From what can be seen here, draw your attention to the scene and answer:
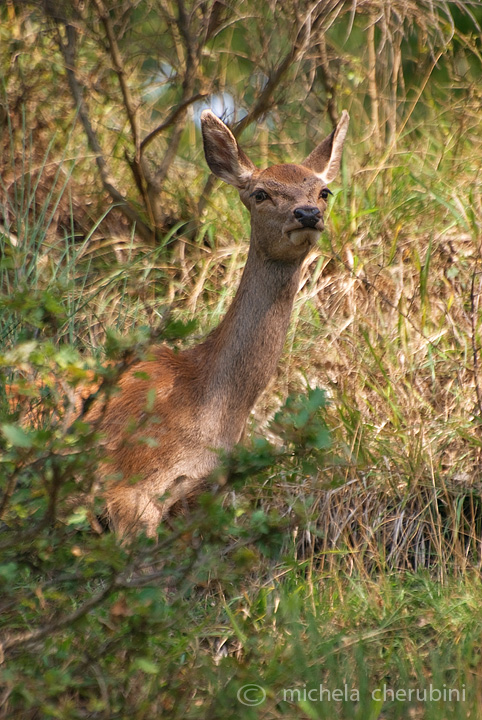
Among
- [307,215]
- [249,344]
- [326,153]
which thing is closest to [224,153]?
[326,153]

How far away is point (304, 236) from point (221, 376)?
74 cm

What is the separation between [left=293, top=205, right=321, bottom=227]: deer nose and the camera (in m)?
4.23

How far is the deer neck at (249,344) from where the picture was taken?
439 centimetres

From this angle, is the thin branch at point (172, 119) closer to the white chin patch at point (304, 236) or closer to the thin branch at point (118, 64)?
the thin branch at point (118, 64)

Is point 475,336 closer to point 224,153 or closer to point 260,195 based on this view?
point 260,195

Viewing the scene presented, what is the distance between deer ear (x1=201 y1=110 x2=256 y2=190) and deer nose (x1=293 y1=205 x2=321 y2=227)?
66 centimetres

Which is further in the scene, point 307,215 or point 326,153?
point 326,153

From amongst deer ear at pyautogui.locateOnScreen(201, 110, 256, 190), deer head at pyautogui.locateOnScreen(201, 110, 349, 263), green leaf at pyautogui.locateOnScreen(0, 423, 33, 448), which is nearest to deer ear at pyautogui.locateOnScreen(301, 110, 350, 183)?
deer head at pyautogui.locateOnScreen(201, 110, 349, 263)

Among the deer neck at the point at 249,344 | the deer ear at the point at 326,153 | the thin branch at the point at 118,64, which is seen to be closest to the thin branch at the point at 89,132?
the thin branch at the point at 118,64

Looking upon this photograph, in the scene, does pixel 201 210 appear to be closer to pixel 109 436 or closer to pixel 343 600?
pixel 109 436

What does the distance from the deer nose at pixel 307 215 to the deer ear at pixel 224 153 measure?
657 mm

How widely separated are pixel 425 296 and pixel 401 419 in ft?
3.13

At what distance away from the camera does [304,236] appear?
4.27m

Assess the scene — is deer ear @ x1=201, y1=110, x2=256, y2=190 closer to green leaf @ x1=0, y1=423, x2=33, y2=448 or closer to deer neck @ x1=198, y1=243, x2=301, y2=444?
deer neck @ x1=198, y1=243, x2=301, y2=444
